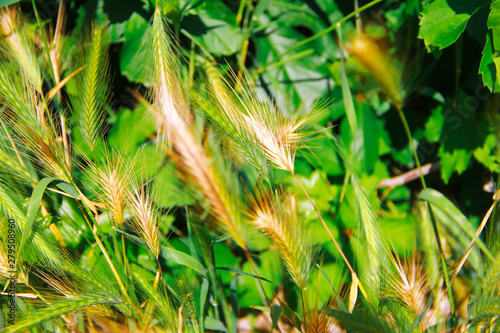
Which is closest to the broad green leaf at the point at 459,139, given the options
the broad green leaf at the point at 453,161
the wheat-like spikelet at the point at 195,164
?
the broad green leaf at the point at 453,161

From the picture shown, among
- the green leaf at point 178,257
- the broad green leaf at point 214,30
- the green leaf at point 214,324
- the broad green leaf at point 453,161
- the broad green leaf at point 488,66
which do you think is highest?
the broad green leaf at point 214,30


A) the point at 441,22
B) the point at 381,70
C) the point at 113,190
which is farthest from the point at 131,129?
the point at 441,22

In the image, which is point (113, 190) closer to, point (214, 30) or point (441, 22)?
point (214, 30)

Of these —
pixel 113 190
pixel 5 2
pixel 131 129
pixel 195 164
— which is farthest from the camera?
pixel 131 129

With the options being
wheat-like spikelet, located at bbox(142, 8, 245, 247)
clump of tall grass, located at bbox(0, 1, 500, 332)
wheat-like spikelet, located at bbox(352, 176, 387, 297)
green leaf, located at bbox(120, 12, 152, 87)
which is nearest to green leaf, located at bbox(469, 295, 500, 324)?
clump of tall grass, located at bbox(0, 1, 500, 332)

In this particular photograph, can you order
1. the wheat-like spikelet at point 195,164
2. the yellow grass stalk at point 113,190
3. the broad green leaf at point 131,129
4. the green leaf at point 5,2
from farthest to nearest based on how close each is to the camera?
the broad green leaf at point 131,129 → the green leaf at point 5,2 → the yellow grass stalk at point 113,190 → the wheat-like spikelet at point 195,164

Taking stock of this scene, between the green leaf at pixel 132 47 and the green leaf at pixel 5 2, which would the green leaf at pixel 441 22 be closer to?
the green leaf at pixel 132 47

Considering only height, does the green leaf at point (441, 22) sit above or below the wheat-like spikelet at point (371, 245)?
above

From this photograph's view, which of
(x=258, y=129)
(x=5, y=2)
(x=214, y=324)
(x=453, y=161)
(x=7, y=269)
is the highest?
(x=5, y=2)

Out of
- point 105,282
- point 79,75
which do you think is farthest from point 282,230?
point 79,75
